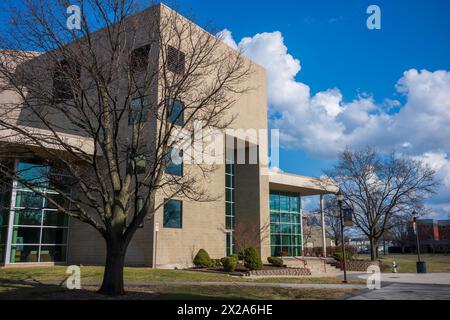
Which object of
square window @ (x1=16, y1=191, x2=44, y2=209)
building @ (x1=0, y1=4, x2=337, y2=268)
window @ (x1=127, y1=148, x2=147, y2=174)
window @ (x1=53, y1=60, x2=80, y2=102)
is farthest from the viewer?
square window @ (x1=16, y1=191, x2=44, y2=209)

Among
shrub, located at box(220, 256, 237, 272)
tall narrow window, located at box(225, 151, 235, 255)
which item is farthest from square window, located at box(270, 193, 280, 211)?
shrub, located at box(220, 256, 237, 272)

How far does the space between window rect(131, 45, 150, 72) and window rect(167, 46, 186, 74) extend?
33.7 inches

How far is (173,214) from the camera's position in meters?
26.2

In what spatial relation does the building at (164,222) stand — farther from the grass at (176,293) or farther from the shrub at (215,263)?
the grass at (176,293)

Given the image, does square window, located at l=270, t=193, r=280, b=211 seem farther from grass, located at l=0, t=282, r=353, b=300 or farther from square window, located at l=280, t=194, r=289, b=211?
grass, located at l=0, t=282, r=353, b=300

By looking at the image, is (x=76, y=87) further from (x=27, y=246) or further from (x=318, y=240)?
(x=318, y=240)

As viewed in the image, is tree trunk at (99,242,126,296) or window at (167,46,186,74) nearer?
tree trunk at (99,242,126,296)

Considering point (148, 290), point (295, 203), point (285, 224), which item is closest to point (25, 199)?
point (148, 290)

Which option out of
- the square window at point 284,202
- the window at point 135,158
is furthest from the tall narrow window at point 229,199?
the window at point 135,158

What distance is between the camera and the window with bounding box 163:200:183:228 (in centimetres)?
2566

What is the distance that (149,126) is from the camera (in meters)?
24.8

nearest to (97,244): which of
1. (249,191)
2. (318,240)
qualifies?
(249,191)

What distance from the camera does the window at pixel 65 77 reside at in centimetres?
1284
